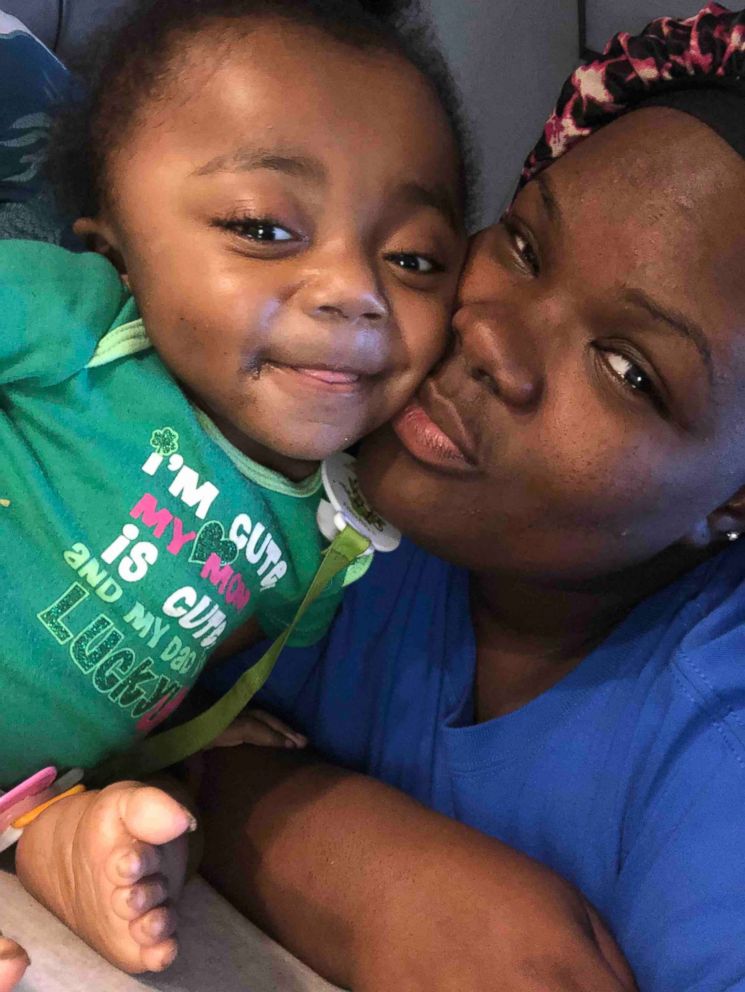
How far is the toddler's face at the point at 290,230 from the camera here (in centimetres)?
72

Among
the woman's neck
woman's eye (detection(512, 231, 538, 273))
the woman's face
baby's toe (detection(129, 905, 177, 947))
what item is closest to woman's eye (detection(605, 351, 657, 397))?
the woman's face

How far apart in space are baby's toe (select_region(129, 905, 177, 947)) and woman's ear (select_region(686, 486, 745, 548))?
0.54 metres

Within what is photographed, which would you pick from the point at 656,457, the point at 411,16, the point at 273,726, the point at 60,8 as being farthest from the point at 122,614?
the point at 60,8

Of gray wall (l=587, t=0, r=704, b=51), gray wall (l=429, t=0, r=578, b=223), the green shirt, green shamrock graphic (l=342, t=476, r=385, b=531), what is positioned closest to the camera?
the green shirt

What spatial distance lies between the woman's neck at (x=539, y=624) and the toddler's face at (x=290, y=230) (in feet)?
0.89

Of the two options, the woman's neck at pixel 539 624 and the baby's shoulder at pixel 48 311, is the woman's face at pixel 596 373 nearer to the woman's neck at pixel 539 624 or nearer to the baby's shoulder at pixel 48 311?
the woman's neck at pixel 539 624

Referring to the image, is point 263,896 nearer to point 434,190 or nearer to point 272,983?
point 272,983

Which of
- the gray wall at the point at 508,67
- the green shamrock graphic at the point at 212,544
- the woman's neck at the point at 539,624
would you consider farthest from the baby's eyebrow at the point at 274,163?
the gray wall at the point at 508,67

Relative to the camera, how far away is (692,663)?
0.79 metres

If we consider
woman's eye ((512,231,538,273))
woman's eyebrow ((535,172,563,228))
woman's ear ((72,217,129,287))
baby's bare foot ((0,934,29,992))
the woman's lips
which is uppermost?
woman's ear ((72,217,129,287))

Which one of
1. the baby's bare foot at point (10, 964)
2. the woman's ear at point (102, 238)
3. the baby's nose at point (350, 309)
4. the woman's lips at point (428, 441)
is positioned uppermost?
the woman's ear at point (102, 238)

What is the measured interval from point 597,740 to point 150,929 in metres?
0.42

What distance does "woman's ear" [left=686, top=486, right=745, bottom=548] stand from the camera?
0.81 meters

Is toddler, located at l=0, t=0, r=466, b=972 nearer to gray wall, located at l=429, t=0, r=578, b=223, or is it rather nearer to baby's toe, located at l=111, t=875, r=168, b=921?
baby's toe, located at l=111, t=875, r=168, b=921
